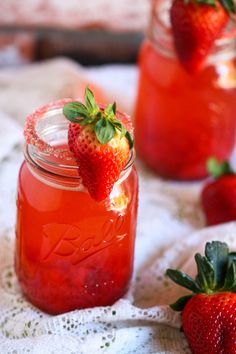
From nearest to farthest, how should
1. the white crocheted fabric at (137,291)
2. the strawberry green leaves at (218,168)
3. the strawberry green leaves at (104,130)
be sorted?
the strawberry green leaves at (104,130), the white crocheted fabric at (137,291), the strawberry green leaves at (218,168)

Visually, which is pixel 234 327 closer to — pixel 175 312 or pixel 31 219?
pixel 175 312

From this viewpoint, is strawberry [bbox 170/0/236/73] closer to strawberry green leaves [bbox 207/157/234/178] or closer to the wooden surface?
strawberry green leaves [bbox 207/157/234/178]

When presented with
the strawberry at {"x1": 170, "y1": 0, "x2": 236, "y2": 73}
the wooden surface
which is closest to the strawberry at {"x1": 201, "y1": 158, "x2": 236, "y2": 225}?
the strawberry at {"x1": 170, "y1": 0, "x2": 236, "y2": 73}

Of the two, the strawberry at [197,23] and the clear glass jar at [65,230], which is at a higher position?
the strawberry at [197,23]

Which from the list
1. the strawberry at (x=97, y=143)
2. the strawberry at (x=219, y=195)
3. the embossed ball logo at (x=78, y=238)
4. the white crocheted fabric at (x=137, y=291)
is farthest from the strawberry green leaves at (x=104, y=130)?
the strawberry at (x=219, y=195)

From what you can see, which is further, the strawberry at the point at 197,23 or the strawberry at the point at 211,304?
the strawberry at the point at 197,23

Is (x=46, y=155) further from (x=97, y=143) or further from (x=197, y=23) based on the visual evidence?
(x=197, y=23)

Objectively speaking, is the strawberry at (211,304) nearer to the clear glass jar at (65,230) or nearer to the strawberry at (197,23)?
the clear glass jar at (65,230)
